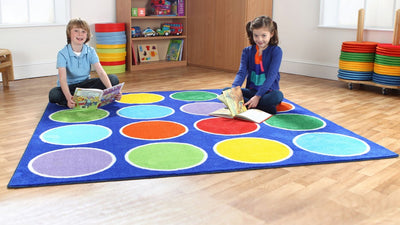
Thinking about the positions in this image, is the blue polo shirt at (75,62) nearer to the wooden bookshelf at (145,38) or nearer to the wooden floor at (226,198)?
the wooden floor at (226,198)

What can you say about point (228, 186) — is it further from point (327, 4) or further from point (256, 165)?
point (327, 4)

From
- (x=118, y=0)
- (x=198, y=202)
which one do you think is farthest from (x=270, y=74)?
(x=118, y=0)

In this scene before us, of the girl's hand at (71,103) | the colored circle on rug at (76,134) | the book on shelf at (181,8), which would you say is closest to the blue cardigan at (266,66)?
the colored circle on rug at (76,134)

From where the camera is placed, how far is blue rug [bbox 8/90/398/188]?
1.80 m

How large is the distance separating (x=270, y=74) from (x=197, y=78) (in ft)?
4.97

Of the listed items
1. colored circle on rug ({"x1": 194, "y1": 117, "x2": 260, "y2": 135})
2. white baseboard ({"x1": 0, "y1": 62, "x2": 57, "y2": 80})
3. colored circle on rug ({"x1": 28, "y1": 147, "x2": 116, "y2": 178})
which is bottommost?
colored circle on rug ({"x1": 28, "y1": 147, "x2": 116, "y2": 178})

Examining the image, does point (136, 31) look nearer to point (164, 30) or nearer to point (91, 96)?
point (164, 30)

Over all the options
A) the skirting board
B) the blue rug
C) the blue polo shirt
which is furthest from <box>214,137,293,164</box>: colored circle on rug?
the skirting board

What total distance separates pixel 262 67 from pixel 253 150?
92cm

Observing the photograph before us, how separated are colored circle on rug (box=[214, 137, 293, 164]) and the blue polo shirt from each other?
4.29 feet

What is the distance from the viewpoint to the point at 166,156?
6.42ft

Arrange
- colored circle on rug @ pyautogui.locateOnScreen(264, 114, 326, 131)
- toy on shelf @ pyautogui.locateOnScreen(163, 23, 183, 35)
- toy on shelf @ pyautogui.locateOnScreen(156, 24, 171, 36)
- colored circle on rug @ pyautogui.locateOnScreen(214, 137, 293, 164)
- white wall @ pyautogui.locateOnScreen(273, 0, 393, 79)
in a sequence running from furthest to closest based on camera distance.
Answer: toy on shelf @ pyautogui.locateOnScreen(163, 23, 183, 35) < toy on shelf @ pyautogui.locateOnScreen(156, 24, 171, 36) < white wall @ pyautogui.locateOnScreen(273, 0, 393, 79) < colored circle on rug @ pyautogui.locateOnScreen(264, 114, 326, 131) < colored circle on rug @ pyautogui.locateOnScreen(214, 137, 293, 164)

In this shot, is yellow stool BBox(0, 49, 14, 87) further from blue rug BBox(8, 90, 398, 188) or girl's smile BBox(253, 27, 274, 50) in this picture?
girl's smile BBox(253, 27, 274, 50)

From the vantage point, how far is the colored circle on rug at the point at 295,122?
246cm
